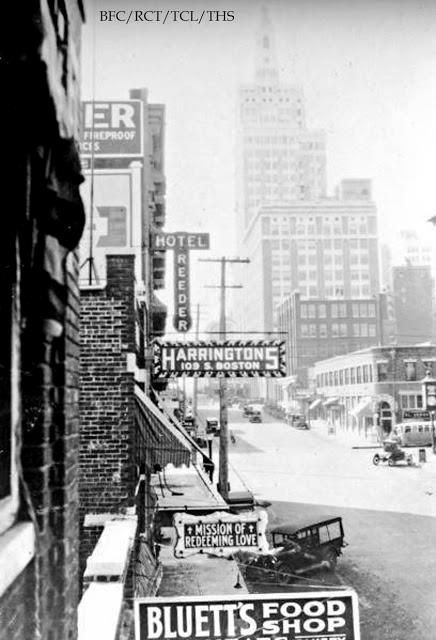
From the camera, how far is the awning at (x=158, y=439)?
735cm

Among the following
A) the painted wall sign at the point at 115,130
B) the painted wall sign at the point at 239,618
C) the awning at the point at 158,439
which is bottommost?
the painted wall sign at the point at 239,618

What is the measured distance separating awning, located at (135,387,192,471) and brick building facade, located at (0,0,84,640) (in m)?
4.07

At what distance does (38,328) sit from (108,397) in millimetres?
4785

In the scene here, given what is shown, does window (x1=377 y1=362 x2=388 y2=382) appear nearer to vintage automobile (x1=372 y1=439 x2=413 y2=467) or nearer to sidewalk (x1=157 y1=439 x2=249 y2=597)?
vintage automobile (x1=372 y1=439 x2=413 y2=467)

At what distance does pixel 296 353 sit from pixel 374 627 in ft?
172

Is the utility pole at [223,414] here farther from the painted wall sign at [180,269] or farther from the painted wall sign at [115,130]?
the painted wall sign at [115,130]

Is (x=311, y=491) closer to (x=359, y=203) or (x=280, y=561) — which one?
(x=280, y=561)

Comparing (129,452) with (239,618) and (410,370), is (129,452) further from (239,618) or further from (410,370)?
(410,370)

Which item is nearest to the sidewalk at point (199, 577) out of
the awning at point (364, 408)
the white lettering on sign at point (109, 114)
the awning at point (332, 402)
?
the white lettering on sign at point (109, 114)

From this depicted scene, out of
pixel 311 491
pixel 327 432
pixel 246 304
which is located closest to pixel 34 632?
pixel 311 491

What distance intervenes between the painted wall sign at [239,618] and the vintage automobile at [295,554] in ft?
22.9

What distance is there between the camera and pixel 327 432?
1743 inches

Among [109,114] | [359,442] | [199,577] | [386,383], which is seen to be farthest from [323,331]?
[199,577]

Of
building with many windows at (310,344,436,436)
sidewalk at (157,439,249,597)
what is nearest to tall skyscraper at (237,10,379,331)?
building with many windows at (310,344,436,436)
